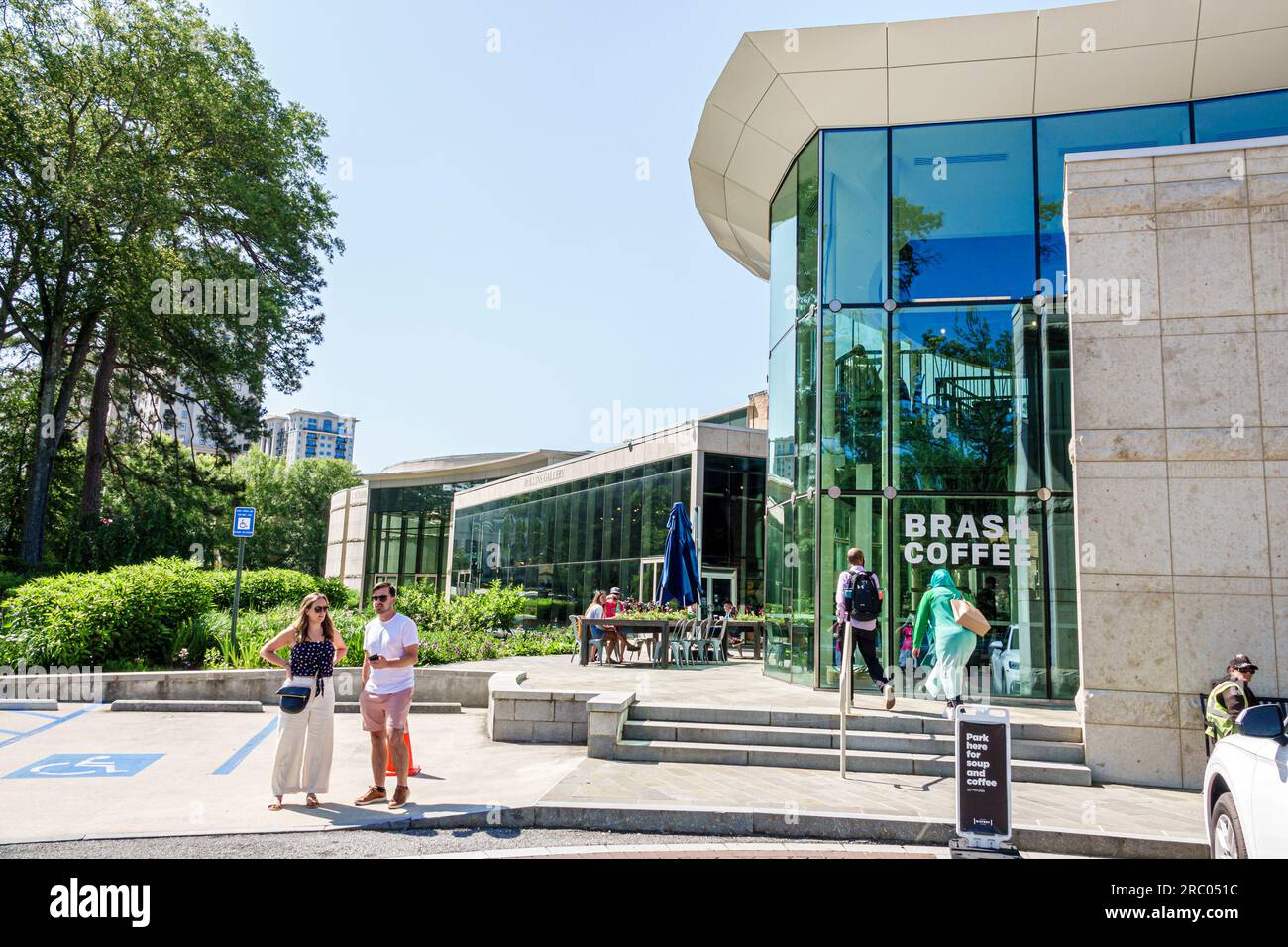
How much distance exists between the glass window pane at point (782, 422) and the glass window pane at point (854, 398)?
3.83 feet

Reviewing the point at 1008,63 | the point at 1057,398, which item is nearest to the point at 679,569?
the point at 1057,398

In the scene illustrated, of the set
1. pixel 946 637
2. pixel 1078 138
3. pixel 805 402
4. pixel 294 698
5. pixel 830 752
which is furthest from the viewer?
pixel 805 402

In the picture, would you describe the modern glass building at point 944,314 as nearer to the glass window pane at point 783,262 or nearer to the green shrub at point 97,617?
the glass window pane at point 783,262

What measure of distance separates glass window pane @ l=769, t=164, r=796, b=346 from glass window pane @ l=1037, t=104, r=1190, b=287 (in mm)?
3955

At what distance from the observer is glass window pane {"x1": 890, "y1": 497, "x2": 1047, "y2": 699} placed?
1150cm

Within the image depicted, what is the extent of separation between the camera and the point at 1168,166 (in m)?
9.28

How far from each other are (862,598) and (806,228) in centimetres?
690

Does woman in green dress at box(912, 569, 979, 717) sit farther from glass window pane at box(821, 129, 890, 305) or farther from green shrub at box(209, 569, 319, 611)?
green shrub at box(209, 569, 319, 611)

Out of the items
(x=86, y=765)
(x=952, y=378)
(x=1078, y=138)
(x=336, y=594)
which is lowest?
(x=86, y=765)

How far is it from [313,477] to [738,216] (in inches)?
2400

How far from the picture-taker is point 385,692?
7.06m

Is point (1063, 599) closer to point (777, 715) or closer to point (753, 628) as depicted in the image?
point (777, 715)
